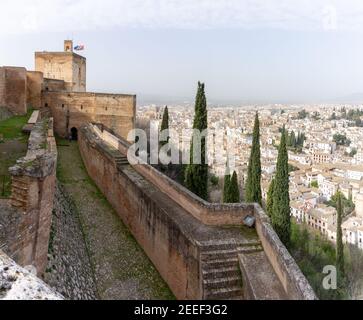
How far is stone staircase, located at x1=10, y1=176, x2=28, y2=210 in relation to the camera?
15.0 ft

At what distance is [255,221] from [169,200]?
83.4 inches

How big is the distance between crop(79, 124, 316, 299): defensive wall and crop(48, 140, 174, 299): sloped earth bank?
0.81 ft

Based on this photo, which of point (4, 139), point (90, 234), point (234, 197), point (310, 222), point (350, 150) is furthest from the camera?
point (350, 150)

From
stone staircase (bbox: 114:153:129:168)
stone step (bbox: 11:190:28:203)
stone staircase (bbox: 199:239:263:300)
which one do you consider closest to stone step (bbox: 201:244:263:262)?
stone staircase (bbox: 199:239:263:300)

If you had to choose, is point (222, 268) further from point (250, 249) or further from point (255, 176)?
point (255, 176)

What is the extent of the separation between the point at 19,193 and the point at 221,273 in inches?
123

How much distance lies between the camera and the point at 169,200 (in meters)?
8.04

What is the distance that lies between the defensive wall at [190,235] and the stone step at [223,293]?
14mm

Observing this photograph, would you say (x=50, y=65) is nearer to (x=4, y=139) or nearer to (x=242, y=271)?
(x=4, y=139)

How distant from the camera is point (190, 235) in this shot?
20.2 ft

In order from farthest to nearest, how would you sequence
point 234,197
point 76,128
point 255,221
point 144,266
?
1. point 76,128
2. point 234,197
3. point 144,266
4. point 255,221

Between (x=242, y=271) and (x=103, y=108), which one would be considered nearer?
(x=242, y=271)

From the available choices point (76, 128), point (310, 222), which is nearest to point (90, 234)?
point (76, 128)

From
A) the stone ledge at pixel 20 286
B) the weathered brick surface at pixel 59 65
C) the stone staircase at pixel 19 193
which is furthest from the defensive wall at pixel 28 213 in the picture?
the weathered brick surface at pixel 59 65
